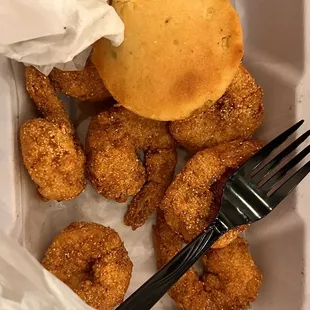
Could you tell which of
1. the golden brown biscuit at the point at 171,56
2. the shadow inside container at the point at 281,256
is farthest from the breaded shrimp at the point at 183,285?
the golden brown biscuit at the point at 171,56

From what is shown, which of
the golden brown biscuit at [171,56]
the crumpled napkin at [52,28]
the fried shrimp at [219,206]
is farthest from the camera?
the fried shrimp at [219,206]

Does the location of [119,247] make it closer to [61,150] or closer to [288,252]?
[61,150]

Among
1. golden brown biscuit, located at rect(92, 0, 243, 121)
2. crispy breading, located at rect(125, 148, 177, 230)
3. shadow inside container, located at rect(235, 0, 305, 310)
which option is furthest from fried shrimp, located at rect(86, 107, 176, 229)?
shadow inside container, located at rect(235, 0, 305, 310)

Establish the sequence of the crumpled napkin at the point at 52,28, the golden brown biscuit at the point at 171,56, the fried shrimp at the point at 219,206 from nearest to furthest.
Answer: the crumpled napkin at the point at 52,28 < the golden brown biscuit at the point at 171,56 < the fried shrimp at the point at 219,206

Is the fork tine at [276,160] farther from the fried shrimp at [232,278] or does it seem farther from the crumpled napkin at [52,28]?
the crumpled napkin at [52,28]

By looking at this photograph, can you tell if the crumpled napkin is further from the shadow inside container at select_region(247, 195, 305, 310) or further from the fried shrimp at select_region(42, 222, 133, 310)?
the shadow inside container at select_region(247, 195, 305, 310)

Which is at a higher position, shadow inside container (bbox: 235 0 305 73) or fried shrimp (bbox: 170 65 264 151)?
shadow inside container (bbox: 235 0 305 73)
